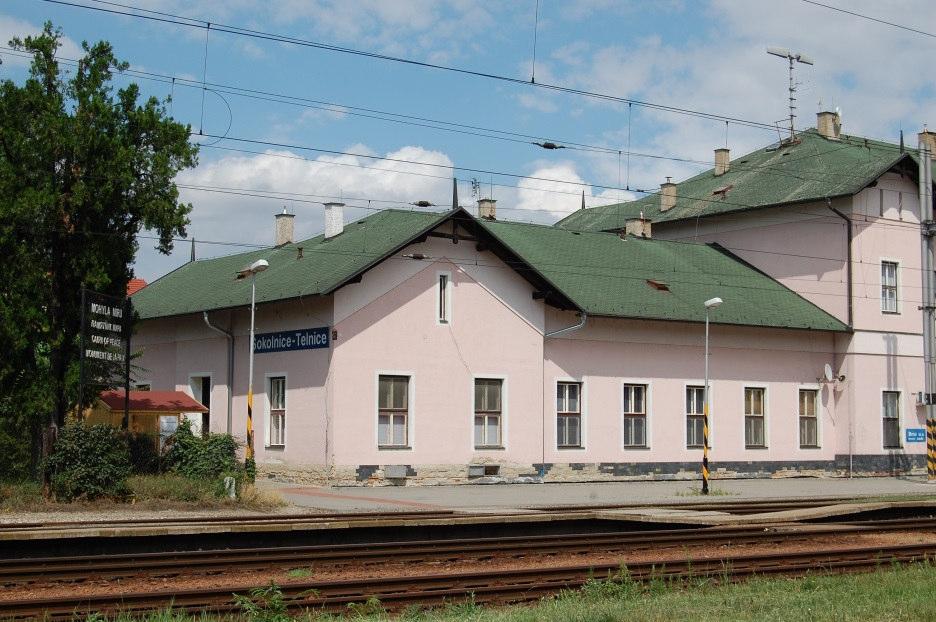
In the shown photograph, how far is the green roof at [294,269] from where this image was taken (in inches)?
1147

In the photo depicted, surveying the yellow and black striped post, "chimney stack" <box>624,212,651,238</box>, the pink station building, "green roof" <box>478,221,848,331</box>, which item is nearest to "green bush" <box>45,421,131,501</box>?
the pink station building

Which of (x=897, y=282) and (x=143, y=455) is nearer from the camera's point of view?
(x=143, y=455)

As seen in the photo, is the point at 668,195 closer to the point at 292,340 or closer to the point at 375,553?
the point at 292,340

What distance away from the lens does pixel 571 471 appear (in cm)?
3195

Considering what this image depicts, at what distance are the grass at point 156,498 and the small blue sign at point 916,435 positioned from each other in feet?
77.3

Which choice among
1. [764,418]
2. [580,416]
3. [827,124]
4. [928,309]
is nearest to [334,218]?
[580,416]

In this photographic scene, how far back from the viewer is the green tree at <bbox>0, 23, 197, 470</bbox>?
22469 millimetres

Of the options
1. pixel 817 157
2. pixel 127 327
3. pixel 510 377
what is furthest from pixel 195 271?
pixel 817 157

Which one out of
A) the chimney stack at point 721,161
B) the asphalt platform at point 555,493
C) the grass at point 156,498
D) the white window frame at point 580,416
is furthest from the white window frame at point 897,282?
the grass at point 156,498

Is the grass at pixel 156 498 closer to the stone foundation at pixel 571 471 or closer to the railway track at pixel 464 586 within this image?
the stone foundation at pixel 571 471

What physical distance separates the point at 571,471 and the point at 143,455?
1172 centimetres

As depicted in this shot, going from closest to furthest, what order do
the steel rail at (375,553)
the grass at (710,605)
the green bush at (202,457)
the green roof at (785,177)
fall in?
1. the grass at (710,605)
2. the steel rail at (375,553)
3. the green bush at (202,457)
4. the green roof at (785,177)

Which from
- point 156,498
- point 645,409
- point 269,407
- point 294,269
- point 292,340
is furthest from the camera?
point 645,409

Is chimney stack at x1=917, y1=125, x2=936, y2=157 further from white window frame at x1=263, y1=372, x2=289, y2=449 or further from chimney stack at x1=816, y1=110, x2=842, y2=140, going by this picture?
white window frame at x1=263, y1=372, x2=289, y2=449
